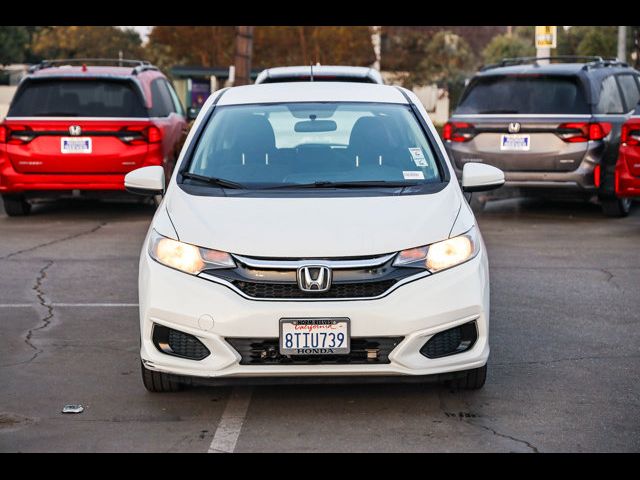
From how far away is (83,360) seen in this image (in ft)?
24.9

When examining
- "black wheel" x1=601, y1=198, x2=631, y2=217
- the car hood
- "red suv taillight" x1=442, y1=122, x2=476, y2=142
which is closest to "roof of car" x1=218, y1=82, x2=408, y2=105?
the car hood

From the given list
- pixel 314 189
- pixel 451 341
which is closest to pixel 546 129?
pixel 314 189

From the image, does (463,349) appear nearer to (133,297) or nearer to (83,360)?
(83,360)

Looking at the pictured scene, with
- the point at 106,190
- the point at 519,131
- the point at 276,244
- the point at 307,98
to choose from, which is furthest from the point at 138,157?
the point at 276,244

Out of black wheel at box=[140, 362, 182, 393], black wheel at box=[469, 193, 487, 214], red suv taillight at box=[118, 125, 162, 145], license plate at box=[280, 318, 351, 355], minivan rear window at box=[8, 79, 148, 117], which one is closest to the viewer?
license plate at box=[280, 318, 351, 355]

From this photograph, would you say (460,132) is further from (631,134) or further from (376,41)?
(376,41)

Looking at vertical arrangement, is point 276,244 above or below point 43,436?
above

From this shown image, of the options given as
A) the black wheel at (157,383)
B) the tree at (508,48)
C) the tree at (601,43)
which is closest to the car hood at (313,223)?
the black wheel at (157,383)

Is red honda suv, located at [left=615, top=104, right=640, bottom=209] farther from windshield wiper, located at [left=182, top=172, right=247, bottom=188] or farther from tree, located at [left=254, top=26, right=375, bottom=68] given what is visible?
tree, located at [left=254, top=26, right=375, bottom=68]

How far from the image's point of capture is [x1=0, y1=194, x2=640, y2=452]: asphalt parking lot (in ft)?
19.3

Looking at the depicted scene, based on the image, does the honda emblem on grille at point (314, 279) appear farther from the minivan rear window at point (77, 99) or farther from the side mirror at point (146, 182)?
the minivan rear window at point (77, 99)

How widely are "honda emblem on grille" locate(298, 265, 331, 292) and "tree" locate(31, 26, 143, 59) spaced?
65.4 meters

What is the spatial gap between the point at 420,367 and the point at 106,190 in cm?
867

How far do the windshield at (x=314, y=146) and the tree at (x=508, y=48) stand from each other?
62.0 meters
